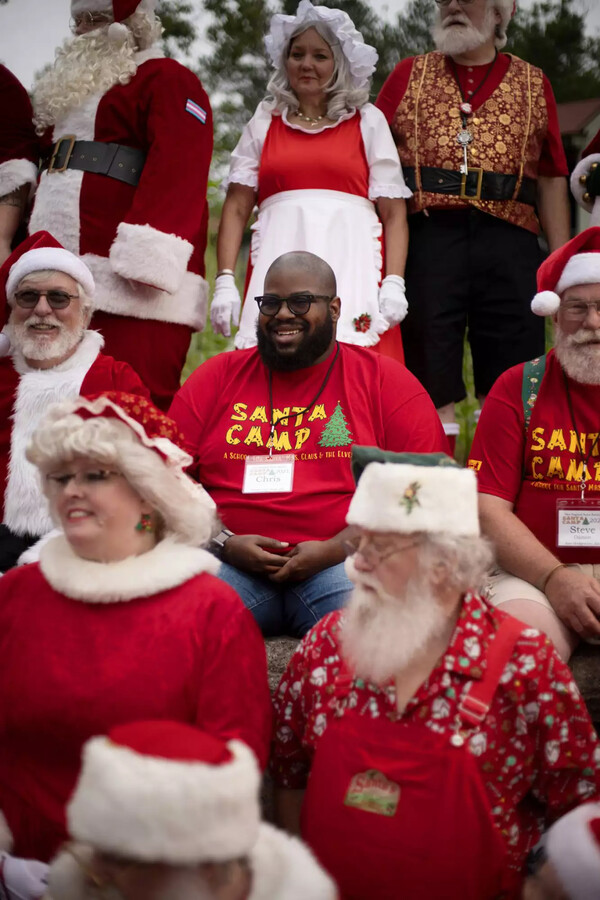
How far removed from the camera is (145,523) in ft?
8.91

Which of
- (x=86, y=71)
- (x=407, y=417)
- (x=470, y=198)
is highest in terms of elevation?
(x=86, y=71)

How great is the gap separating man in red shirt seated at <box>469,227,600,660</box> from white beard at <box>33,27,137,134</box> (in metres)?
2.18

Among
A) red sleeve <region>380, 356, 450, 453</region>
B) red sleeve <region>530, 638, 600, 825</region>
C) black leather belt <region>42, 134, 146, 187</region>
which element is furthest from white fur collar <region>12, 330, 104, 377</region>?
red sleeve <region>530, 638, 600, 825</region>

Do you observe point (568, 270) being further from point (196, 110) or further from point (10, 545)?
point (10, 545)

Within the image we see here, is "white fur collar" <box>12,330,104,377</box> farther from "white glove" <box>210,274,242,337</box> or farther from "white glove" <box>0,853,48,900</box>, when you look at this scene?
"white glove" <box>0,853,48,900</box>

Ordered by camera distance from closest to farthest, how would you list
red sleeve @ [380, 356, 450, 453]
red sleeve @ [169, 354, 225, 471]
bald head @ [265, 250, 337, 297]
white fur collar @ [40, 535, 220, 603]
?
white fur collar @ [40, 535, 220, 603] < red sleeve @ [380, 356, 450, 453] < red sleeve @ [169, 354, 225, 471] < bald head @ [265, 250, 337, 297]

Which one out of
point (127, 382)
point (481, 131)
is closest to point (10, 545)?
point (127, 382)

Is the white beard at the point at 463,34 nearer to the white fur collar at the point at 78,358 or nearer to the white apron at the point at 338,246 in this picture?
the white apron at the point at 338,246

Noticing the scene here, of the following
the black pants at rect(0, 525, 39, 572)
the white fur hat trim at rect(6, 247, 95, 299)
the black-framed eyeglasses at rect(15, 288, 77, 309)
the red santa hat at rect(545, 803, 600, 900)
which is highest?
the white fur hat trim at rect(6, 247, 95, 299)

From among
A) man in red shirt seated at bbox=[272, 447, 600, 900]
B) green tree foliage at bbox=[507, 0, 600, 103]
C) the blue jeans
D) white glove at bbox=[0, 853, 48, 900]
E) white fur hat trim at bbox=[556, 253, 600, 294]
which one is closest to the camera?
man in red shirt seated at bbox=[272, 447, 600, 900]

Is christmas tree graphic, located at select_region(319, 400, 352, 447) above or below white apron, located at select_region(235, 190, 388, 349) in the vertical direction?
below

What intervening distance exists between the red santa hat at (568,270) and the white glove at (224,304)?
1.52 metres

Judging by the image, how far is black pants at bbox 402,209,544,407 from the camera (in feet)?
15.8

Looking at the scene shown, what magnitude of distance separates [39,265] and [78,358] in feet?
1.36
